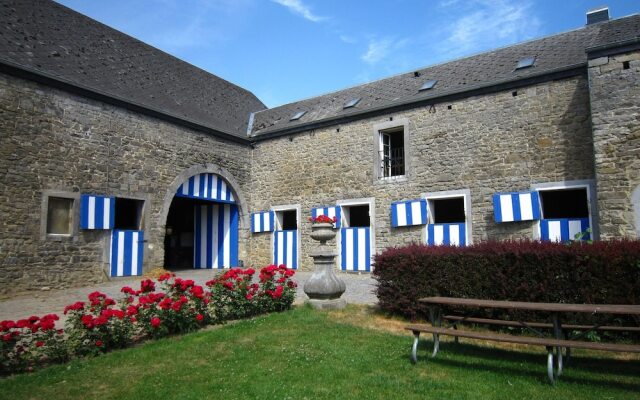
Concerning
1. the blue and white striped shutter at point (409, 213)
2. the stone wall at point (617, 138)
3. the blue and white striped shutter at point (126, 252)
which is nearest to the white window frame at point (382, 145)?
the blue and white striped shutter at point (409, 213)

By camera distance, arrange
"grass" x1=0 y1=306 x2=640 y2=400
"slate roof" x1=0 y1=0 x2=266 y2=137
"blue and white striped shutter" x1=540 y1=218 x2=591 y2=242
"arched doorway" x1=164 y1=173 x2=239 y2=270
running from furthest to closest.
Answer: "arched doorway" x1=164 y1=173 x2=239 y2=270 → "slate roof" x1=0 y1=0 x2=266 y2=137 → "blue and white striped shutter" x1=540 y1=218 x2=591 y2=242 → "grass" x1=0 y1=306 x2=640 y2=400

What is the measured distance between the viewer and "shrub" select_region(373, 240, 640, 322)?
4.35 metres

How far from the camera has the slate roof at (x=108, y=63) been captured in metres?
9.54

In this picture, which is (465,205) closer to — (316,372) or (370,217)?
(370,217)

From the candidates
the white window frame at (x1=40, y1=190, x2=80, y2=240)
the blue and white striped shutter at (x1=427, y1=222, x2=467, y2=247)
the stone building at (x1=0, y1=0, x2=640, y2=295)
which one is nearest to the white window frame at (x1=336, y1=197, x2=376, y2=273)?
the stone building at (x1=0, y1=0, x2=640, y2=295)

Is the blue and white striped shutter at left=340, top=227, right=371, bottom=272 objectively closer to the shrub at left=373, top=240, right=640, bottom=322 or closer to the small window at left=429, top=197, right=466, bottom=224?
the small window at left=429, top=197, right=466, bottom=224

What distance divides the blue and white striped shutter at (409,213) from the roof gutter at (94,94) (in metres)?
6.17

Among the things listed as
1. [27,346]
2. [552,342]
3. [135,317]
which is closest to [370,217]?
[135,317]

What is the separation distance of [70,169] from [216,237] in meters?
5.88

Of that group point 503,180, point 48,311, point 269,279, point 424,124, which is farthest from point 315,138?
point 48,311

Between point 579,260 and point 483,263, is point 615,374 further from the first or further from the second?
point 483,263

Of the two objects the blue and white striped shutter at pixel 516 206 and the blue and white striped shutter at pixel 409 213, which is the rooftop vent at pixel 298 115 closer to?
the blue and white striped shutter at pixel 409 213

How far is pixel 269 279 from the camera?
21.1ft

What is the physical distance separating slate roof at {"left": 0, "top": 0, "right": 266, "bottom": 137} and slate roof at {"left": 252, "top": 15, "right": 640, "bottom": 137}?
219 centimetres
